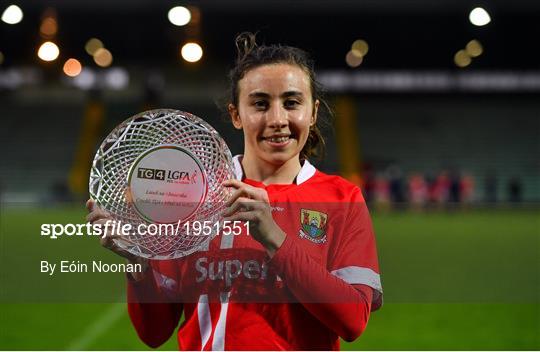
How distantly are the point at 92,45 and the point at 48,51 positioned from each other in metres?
1.64

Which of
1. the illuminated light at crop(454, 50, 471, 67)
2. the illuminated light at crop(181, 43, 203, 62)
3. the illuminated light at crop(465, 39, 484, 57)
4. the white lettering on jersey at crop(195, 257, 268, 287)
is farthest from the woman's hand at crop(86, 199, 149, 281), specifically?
the illuminated light at crop(454, 50, 471, 67)

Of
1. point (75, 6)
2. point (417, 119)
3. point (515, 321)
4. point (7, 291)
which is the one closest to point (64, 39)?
point (75, 6)

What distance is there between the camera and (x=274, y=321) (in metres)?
1.87

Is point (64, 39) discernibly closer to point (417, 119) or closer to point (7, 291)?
point (417, 119)

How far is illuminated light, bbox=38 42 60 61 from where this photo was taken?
70.6ft

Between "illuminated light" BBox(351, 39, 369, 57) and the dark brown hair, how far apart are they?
18.2m

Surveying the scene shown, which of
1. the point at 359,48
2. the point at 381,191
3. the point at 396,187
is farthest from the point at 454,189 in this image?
the point at 359,48

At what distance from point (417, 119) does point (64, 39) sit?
40.8 ft

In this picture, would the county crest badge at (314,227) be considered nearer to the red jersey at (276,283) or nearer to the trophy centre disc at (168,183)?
the red jersey at (276,283)

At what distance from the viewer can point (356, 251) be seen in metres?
1.87

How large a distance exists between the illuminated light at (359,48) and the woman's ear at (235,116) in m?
18.3

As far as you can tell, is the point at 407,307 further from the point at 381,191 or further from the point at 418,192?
the point at 418,192

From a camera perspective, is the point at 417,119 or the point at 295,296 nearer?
the point at 295,296

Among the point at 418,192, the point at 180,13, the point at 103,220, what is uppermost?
the point at 180,13
